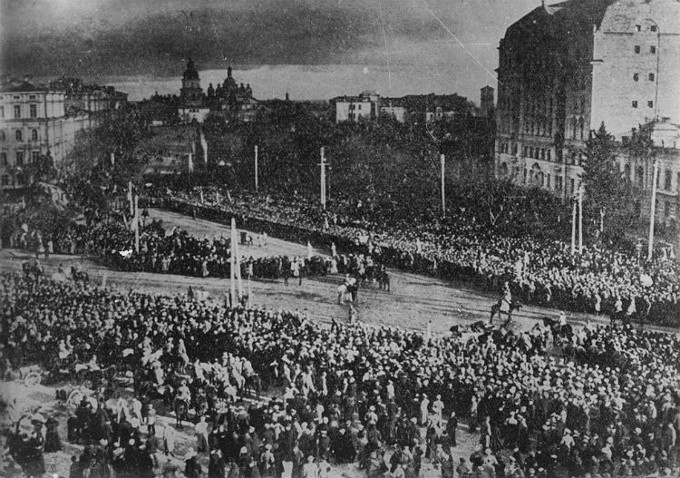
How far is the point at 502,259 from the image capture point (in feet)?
25.0

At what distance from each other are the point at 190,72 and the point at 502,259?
135 inches

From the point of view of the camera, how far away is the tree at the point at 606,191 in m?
7.57

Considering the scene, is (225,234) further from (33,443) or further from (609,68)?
(609,68)

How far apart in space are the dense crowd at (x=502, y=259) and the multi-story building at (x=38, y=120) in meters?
1.67

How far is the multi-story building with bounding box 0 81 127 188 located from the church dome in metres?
0.58

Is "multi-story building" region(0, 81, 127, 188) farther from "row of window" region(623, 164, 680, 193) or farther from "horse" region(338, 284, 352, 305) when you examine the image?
"row of window" region(623, 164, 680, 193)

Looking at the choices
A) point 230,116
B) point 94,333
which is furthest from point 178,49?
point 94,333

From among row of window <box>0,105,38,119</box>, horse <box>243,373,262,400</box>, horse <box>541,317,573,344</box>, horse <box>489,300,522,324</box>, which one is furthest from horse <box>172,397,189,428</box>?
horse <box>541,317,573,344</box>

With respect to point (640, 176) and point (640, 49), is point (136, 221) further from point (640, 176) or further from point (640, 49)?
point (640, 49)

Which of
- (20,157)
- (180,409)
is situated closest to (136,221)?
(20,157)

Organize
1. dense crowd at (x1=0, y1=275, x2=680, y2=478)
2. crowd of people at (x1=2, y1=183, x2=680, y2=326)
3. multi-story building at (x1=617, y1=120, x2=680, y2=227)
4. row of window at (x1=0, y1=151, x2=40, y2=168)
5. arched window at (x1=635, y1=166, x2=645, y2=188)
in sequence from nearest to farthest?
row of window at (x1=0, y1=151, x2=40, y2=168) → dense crowd at (x1=0, y1=275, x2=680, y2=478) → crowd of people at (x1=2, y1=183, x2=680, y2=326) → multi-story building at (x1=617, y1=120, x2=680, y2=227) → arched window at (x1=635, y1=166, x2=645, y2=188)

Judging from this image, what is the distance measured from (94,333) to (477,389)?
133 inches

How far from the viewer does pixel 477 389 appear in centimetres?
687

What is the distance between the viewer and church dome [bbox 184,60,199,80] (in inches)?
270
